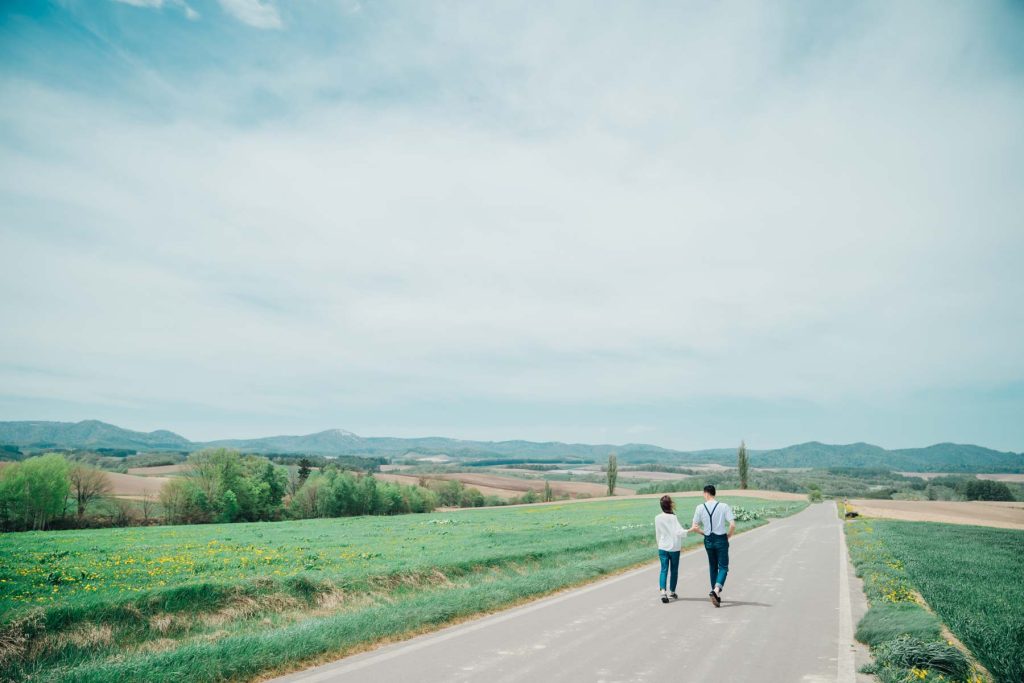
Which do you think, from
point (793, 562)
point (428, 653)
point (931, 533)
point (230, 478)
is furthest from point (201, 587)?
point (230, 478)

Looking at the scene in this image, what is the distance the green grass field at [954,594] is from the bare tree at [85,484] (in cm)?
6619

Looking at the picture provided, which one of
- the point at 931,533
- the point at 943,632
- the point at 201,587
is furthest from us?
the point at 931,533

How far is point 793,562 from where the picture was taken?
18.2 meters

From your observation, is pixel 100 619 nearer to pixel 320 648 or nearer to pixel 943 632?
pixel 320 648

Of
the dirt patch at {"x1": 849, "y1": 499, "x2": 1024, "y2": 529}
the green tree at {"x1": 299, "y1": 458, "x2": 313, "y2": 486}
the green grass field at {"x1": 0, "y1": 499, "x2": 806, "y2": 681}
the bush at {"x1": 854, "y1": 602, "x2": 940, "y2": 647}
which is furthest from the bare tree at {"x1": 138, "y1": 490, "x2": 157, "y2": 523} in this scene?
the dirt patch at {"x1": 849, "y1": 499, "x2": 1024, "y2": 529}

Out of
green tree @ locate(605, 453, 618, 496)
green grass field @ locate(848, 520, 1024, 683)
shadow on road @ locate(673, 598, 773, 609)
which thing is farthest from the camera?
green tree @ locate(605, 453, 618, 496)

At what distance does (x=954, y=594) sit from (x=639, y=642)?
27.6ft

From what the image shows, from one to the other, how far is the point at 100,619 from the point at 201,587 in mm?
1761

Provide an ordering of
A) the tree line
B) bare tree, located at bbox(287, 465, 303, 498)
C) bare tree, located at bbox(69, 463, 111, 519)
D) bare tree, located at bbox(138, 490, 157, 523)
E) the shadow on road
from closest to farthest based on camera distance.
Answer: the shadow on road, the tree line, bare tree, located at bbox(138, 490, 157, 523), bare tree, located at bbox(69, 463, 111, 519), bare tree, located at bbox(287, 465, 303, 498)

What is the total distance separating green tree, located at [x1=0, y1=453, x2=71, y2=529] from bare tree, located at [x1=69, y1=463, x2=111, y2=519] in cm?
411

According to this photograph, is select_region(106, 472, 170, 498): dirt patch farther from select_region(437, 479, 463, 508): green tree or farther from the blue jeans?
the blue jeans

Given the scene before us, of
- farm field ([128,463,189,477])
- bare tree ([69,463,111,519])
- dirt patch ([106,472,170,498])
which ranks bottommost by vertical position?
farm field ([128,463,189,477])

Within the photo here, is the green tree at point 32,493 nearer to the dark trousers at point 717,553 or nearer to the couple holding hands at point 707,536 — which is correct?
the couple holding hands at point 707,536

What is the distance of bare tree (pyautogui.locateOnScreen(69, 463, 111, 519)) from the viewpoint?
56.7 meters
